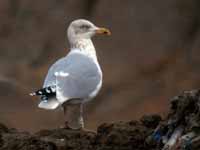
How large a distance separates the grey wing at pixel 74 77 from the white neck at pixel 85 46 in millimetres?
293

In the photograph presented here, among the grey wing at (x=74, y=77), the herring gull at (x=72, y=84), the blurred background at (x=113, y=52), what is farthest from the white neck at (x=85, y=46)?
the blurred background at (x=113, y=52)

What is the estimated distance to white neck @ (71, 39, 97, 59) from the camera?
274 inches

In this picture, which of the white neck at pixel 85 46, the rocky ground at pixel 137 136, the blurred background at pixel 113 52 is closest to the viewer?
the rocky ground at pixel 137 136

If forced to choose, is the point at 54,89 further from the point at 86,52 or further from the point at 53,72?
the point at 86,52

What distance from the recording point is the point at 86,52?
695 centimetres

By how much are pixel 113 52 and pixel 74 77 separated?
5.52 m

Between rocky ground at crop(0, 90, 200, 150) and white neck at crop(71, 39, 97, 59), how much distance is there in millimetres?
1471

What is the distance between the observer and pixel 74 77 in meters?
6.43

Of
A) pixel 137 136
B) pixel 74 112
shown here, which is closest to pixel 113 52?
pixel 74 112

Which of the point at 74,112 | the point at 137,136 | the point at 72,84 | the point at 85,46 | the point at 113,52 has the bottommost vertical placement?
the point at 137,136

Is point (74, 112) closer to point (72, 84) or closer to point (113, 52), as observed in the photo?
point (72, 84)

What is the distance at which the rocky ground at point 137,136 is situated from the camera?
4.38 m

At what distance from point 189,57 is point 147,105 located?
771 millimetres

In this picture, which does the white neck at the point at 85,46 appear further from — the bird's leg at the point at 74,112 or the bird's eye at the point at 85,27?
the bird's leg at the point at 74,112
